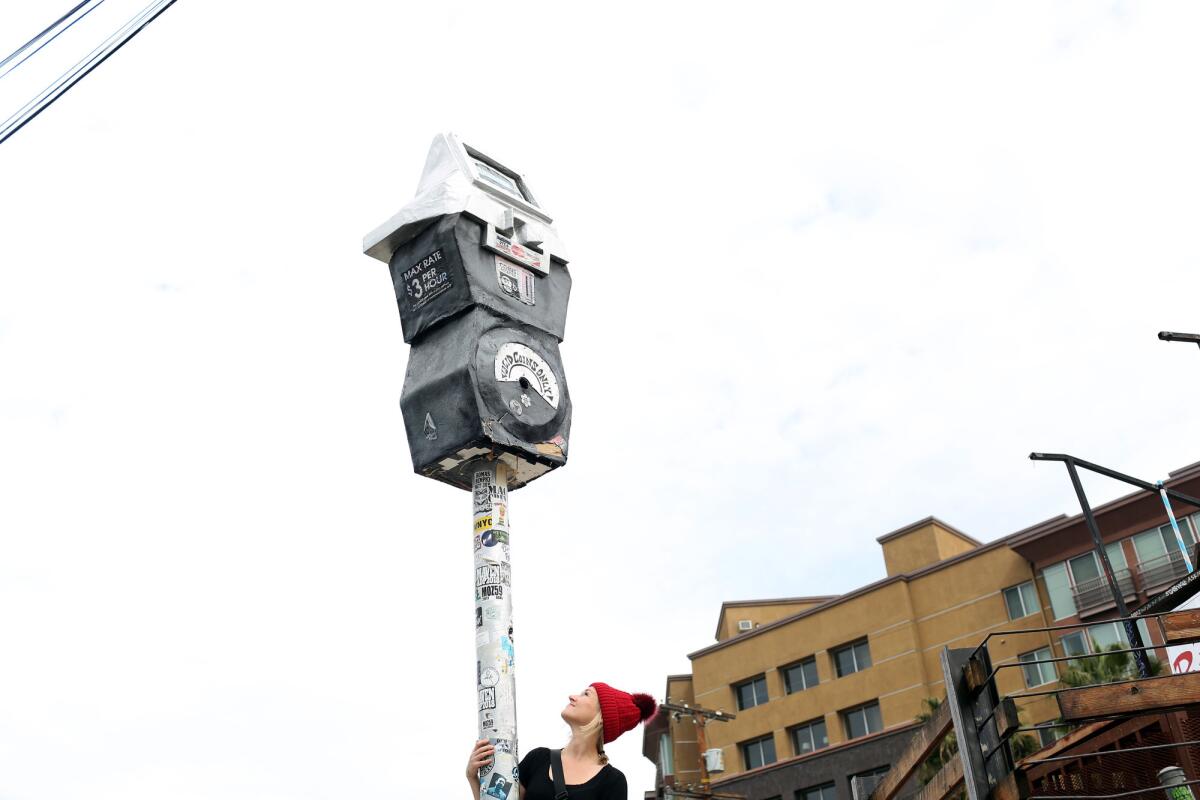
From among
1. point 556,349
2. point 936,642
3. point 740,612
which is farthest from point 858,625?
point 556,349

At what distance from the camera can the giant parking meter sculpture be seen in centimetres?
881

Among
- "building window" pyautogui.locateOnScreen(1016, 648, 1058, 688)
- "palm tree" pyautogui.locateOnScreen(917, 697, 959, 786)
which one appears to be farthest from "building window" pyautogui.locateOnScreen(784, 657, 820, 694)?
"palm tree" pyautogui.locateOnScreen(917, 697, 959, 786)

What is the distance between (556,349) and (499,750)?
3391mm

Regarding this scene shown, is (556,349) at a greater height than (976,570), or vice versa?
(976,570)

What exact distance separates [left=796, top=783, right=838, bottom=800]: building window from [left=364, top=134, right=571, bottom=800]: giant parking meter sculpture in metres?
39.3

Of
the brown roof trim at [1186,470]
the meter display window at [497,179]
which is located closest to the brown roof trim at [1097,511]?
the brown roof trim at [1186,470]

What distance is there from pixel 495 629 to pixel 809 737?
41.3 meters

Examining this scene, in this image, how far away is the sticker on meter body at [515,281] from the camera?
32.4 feet

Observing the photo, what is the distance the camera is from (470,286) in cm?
952

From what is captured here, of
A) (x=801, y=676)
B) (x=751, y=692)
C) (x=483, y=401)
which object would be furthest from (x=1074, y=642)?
(x=483, y=401)

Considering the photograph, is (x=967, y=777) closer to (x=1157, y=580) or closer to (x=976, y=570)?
(x=1157, y=580)

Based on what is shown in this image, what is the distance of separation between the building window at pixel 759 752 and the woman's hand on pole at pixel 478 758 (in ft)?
138

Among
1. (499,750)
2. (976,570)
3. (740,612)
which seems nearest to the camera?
(499,750)

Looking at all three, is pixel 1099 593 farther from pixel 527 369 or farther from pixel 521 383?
pixel 521 383
